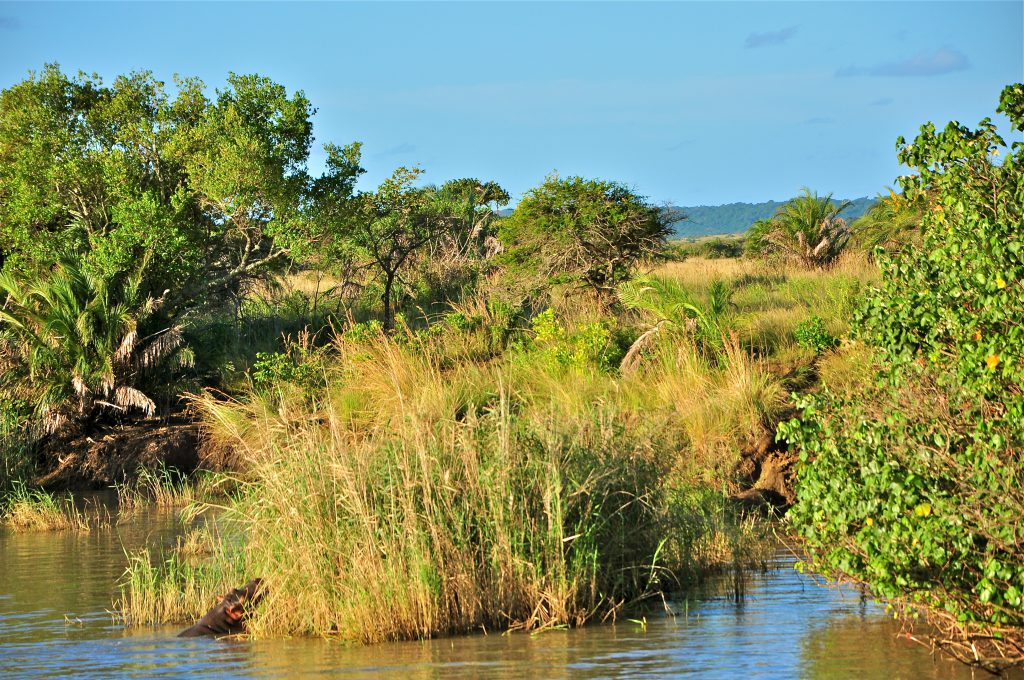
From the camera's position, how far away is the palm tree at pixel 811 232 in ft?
82.3

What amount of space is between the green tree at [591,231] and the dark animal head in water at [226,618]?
11972 millimetres

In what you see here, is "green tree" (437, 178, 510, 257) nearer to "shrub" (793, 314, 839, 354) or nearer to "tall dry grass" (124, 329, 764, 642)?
"shrub" (793, 314, 839, 354)

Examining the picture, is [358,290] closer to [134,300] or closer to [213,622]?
[134,300]

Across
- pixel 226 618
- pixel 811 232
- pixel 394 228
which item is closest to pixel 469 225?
pixel 394 228

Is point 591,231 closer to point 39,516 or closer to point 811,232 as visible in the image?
point 811,232

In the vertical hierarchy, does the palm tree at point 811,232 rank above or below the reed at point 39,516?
above

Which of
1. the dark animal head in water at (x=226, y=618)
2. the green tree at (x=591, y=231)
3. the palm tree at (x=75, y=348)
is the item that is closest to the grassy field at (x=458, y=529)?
the dark animal head in water at (x=226, y=618)

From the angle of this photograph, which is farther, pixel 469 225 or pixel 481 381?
pixel 469 225

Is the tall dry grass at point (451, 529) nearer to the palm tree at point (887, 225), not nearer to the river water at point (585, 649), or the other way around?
the river water at point (585, 649)

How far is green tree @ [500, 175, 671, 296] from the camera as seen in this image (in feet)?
64.7

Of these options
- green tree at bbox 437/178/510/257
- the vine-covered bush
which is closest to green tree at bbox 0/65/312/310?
green tree at bbox 437/178/510/257

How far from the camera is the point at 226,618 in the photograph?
8.42 meters

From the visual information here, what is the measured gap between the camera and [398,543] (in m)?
7.82

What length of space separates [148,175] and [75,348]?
3.77 metres
